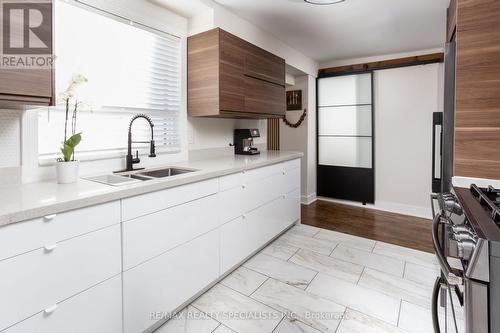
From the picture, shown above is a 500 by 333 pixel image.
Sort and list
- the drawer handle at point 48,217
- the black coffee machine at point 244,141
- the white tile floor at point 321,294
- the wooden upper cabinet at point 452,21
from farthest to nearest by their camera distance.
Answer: the black coffee machine at point 244,141
the wooden upper cabinet at point 452,21
the white tile floor at point 321,294
the drawer handle at point 48,217

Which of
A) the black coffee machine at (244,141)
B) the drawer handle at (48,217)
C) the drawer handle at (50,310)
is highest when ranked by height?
the black coffee machine at (244,141)

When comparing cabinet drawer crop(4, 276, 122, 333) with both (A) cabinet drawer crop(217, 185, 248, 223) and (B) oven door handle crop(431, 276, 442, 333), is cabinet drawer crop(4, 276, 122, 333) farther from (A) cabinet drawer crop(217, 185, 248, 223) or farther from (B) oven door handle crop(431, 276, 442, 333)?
(B) oven door handle crop(431, 276, 442, 333)

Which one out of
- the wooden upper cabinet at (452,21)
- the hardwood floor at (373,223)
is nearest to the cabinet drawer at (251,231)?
the hardwood floor at (373,223)

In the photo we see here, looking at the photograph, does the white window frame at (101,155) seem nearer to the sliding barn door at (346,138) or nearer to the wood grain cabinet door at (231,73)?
the wood grain cabinet door at (231,73)

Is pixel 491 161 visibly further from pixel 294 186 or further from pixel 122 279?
pixel 122 279

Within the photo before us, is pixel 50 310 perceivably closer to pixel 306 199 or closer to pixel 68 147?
pixel 68 147

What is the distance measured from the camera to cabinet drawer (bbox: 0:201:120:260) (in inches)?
39.4

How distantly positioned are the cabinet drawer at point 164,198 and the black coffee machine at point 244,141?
127 cm

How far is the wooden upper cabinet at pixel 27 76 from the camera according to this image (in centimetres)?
120

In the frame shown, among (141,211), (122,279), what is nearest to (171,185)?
(141,211)

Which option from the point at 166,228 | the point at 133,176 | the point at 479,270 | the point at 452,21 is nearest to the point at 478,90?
the point at 452,21

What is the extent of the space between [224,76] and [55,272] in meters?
1.89

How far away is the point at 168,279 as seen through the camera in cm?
165

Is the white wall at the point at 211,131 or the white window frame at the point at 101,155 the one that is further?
the white wall at the point at 211,131
